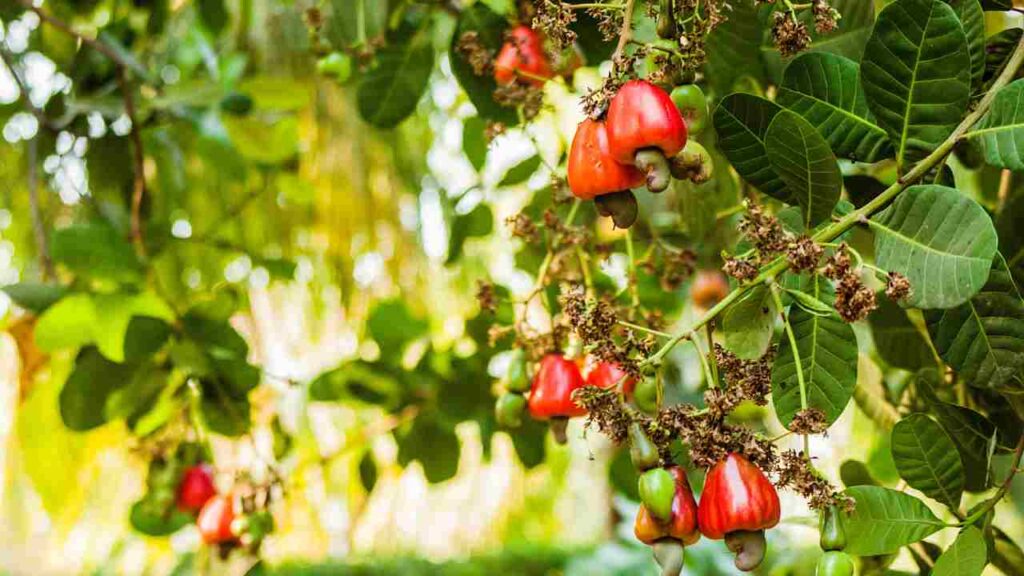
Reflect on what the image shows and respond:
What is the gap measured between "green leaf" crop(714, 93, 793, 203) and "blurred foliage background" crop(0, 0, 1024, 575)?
0.15 metres

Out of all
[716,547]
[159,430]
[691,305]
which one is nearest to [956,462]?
[159,430]

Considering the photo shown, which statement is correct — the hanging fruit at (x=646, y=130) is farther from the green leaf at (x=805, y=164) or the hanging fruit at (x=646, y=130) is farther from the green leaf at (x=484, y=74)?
the green leaf at (x=484, y=74)

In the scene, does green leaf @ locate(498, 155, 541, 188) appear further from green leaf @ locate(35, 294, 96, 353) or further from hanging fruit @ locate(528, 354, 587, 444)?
green leaf @ locate(35, 294, 96, 353)

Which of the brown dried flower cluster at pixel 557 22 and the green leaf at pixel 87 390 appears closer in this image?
the brown dried flower cluster at pixel 557 22

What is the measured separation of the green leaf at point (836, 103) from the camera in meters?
0.52

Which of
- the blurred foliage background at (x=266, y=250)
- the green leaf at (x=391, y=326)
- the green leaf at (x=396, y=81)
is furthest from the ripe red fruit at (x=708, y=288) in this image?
the green leaf at (x=396, y=81)

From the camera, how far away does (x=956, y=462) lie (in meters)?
0.54

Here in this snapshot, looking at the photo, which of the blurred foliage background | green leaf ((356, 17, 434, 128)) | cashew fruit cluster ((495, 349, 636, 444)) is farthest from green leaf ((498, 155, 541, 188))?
cashew fruit cluster ((495, 349, 636, 444))

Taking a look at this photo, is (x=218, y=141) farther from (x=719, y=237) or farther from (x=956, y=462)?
(x=956, y=462)

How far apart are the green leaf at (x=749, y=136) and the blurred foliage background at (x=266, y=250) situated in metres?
0.15

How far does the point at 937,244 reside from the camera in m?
0.44

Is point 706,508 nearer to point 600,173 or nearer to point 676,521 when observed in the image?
point 676,521

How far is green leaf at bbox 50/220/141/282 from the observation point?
0.91 metres

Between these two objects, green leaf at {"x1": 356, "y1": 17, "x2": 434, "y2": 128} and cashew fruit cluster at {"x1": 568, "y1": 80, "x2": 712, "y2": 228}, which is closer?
cashew fruit cluster at {"x1": 568, "y1": 80, "x2": 712, "y2": 228}
